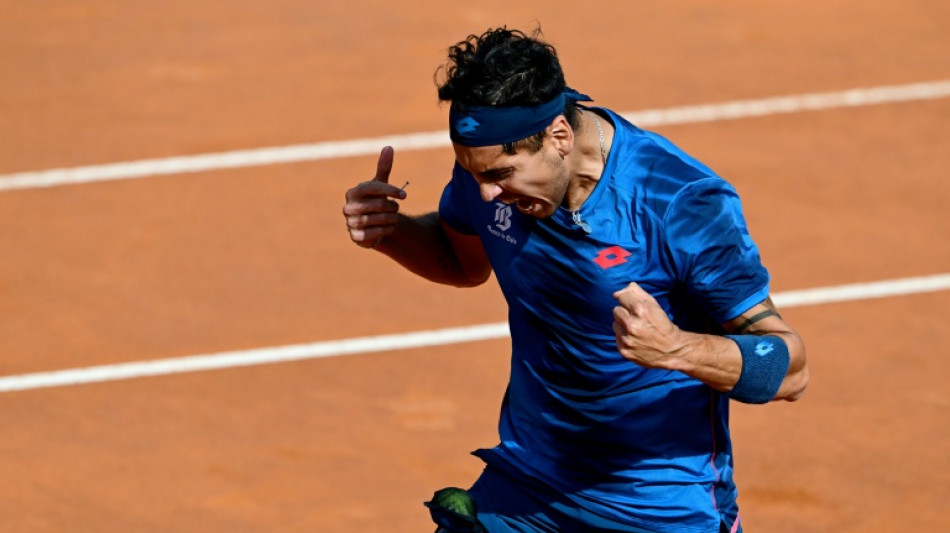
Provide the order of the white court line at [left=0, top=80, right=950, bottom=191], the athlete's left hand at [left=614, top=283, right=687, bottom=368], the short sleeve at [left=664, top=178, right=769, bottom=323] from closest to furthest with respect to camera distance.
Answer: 1. the athlete's left hand at [left=614, top=283, right=687, bottom=368]
2. the short sleeve at [left=664, top=178, right=769, bottom=323]
3. the white court line at [left=0, top=80, right=950, bottom=191]

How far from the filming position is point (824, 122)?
451 inches

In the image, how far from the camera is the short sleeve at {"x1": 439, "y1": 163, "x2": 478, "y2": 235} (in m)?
5.48

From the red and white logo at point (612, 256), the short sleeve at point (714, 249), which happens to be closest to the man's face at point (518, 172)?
the red and white logo at point (612, 256)

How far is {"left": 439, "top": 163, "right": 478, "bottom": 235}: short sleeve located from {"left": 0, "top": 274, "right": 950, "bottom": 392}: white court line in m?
3.36

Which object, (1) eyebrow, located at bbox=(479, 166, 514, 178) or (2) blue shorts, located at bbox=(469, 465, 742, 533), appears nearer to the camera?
(1) eyebrow, located at bbox=(479, 166, 514, 178)

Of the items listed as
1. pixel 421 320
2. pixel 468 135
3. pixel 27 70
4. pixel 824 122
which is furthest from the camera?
pixel 27 70

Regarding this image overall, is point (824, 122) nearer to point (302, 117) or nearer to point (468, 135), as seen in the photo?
point (302, 117)

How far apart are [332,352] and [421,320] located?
22.7 inches

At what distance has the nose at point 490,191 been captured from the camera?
475 centimetres

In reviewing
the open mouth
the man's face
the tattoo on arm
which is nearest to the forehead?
the man's face

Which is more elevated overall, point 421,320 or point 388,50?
point 388,50

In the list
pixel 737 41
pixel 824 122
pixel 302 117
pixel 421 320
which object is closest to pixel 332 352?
pixel 421 320

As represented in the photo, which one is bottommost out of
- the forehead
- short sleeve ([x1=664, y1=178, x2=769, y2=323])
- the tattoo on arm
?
the tattoo on arm

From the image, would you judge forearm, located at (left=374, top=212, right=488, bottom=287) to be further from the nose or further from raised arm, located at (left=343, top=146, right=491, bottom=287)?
the nose
